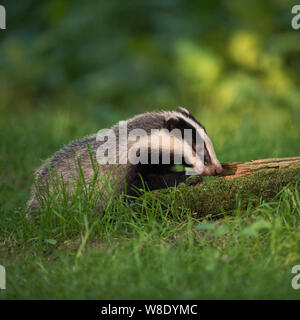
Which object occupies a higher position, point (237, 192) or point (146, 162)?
point (146, 162)

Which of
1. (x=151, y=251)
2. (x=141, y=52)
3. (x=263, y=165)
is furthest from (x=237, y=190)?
(x=141, y=52)

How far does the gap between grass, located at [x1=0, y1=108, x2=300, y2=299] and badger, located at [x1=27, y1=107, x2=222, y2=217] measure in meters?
0.32

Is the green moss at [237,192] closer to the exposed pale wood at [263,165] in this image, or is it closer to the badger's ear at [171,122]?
the exposed pale wood at [263,165]

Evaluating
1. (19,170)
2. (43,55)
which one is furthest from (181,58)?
(19,170)

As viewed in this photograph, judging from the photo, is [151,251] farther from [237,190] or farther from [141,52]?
[141,52]

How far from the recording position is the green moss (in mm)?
4637

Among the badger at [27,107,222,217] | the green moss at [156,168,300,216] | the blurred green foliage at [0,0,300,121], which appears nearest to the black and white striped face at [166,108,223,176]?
the badger at [27,107,222,217]

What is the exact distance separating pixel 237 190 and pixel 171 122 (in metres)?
1.00

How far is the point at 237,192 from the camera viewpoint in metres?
4.62

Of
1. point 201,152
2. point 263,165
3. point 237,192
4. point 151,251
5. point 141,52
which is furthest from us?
point 141,52

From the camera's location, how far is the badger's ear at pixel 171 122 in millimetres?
4996

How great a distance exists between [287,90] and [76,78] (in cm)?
534

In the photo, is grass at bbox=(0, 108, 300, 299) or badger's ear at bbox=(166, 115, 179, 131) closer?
grass at bbox=(0, 108, 300, 299)

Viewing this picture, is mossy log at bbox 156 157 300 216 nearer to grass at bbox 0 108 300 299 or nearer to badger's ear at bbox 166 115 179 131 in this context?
grass at bbox 0 108 300 299
